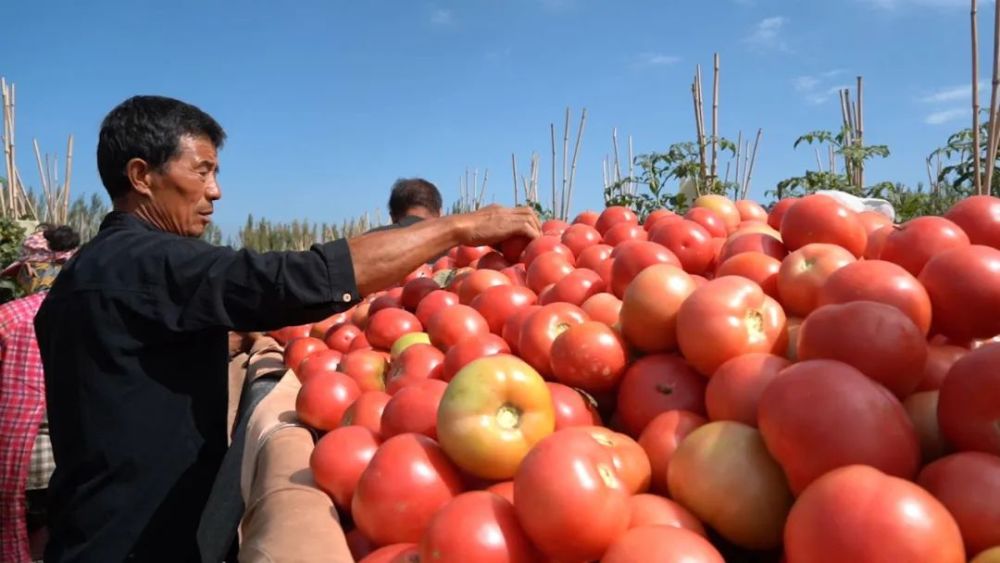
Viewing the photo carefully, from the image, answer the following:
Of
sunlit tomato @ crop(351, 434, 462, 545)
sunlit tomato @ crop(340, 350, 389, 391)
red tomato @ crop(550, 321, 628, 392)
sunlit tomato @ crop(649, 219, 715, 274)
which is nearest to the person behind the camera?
sunlit tomato @ crop(351, 434, 462, 545)

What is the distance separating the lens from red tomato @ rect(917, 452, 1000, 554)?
0.88 m

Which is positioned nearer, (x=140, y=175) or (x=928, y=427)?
(x=928, y=427)

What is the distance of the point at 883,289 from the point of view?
133 cm

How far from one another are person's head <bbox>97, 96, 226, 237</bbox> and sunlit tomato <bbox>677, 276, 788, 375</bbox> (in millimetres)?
1661

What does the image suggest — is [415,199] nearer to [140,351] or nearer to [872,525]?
[140,351]

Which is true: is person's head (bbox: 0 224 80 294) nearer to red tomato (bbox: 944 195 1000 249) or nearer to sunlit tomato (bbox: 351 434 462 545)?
sunlit tomato (bbox: 351 434 462 545)

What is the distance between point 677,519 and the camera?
109 cm

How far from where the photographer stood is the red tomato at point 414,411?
61.0 inches

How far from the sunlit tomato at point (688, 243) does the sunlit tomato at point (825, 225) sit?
12.5 inches

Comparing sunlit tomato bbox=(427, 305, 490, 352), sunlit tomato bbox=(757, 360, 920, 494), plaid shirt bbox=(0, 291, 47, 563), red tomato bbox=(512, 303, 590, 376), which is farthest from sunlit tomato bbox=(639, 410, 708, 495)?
plaid shirt bbox=(0, 291, 47, 563)

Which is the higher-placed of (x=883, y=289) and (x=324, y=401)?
(x=883, y=289)

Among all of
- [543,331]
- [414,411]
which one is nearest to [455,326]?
[543,331]

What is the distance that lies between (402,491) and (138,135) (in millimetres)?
1518

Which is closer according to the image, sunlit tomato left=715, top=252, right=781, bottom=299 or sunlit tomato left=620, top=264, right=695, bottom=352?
sunlit tomato left=620, top=264, right=695, bottom=352
